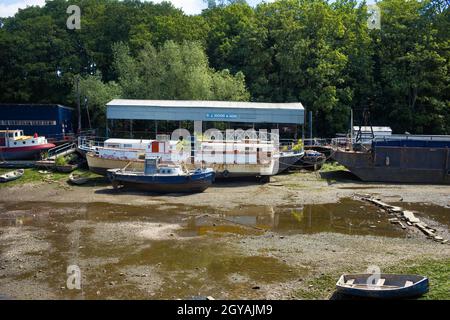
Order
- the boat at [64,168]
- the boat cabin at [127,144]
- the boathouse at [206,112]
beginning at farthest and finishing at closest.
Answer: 1. the boathouse at [206,112]
2. the boat at [64,168]
3. the boat cabin at [127,144]

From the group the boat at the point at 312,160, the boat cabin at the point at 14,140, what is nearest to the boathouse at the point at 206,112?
the boat at the point at 312,160

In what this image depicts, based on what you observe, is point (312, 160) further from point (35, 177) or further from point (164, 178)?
point (35, 177)

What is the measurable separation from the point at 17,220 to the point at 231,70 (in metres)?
34.2

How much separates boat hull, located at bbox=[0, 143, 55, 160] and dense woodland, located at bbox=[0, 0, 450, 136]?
1061 cm

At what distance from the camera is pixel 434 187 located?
32.8 m

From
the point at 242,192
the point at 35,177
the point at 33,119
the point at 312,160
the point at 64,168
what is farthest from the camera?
the point at 33,119

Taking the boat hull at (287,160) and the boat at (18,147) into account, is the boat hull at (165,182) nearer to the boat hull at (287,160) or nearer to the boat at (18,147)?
the boat hull at (287,160)

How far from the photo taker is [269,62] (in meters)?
49.8

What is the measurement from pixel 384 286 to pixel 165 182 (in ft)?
60.5

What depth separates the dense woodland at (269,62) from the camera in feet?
154

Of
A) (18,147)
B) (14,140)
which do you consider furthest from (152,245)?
(14,140)

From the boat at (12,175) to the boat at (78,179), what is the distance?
3510mm

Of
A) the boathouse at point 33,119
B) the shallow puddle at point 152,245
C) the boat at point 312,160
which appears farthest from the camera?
the boathouse at point 33,119
